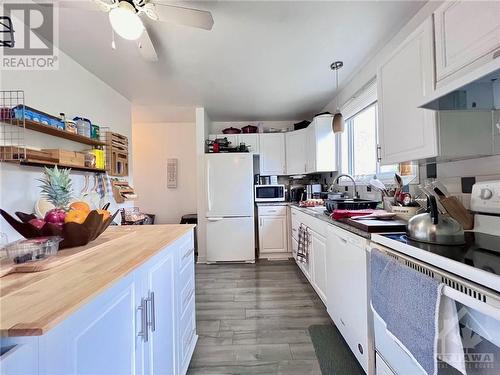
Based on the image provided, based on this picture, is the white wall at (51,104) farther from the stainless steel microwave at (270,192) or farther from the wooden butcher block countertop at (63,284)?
the stainless steel microwave at (270,192)

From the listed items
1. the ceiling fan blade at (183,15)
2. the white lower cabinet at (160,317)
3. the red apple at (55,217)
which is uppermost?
the ceiling fan blade at (183,15)

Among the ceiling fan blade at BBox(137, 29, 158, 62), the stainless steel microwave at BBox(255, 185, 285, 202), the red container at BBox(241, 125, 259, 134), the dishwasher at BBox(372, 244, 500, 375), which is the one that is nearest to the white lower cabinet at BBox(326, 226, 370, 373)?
the dishwasher at BBox(372, 244, 500, 375)

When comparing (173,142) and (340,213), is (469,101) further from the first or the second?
(173,142)

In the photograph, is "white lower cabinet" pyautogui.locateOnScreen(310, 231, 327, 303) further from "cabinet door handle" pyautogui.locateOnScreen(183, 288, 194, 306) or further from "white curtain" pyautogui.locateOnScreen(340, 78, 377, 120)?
"white curtain" pyautogui.locateOnScreen(340, 78, 377, 120)

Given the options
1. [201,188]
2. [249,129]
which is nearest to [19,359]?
[201,188]

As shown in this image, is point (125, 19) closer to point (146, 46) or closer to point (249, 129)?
point (146, 46)

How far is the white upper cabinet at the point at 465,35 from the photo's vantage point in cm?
97

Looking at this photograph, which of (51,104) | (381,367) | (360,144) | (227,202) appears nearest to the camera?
(381,367)

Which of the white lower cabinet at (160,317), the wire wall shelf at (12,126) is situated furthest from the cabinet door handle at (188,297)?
the wire wall shelf at (12,126)

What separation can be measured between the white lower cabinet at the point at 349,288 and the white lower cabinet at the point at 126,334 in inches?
40.6

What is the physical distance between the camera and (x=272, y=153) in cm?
429

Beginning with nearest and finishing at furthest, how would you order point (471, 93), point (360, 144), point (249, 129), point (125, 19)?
point (471, 93) < point (125, 19) < point (360, 144) < point (249, 129)

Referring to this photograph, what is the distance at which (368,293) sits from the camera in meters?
1.31

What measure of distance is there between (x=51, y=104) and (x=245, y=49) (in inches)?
69.9
